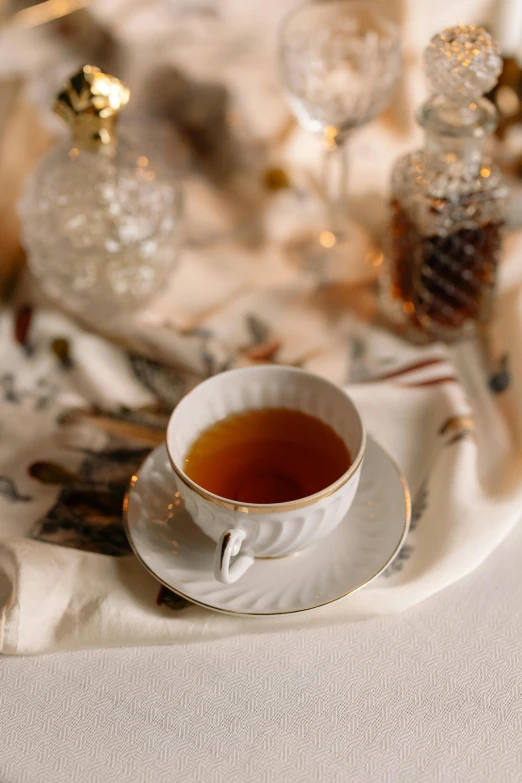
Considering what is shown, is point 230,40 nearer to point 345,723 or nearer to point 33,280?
point 33,280

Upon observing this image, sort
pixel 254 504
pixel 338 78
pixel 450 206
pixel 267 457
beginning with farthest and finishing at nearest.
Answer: pixel 338 78 → pixel 450 206 → pixel 267 457 → pixel 254 504

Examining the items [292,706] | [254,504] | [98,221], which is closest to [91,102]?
[98,221]

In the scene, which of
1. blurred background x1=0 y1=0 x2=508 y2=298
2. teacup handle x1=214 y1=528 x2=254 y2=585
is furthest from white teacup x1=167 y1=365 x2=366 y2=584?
blurred background x1=0 y1=0 x2=508 y2=298

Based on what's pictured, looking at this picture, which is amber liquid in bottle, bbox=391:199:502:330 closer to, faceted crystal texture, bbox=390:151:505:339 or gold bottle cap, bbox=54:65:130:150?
faceted crystal texture, bbox=390:151:505:339

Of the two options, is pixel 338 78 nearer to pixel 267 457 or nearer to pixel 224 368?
pixel 224 368

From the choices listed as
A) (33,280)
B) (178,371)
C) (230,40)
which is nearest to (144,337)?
(178,371)

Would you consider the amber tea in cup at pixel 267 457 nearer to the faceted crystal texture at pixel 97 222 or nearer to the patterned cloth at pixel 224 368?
the patterned cloth at pixel 224 368
